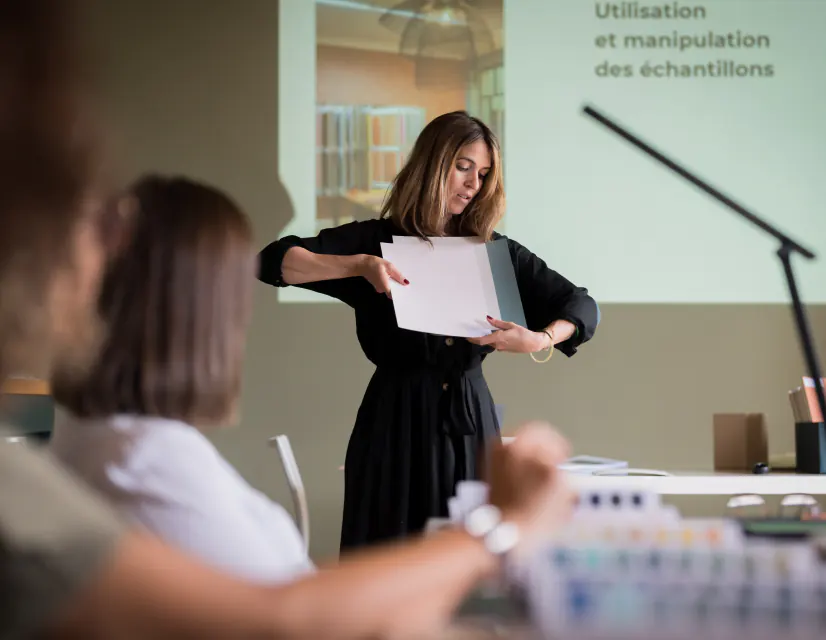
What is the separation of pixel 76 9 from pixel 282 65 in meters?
3.52

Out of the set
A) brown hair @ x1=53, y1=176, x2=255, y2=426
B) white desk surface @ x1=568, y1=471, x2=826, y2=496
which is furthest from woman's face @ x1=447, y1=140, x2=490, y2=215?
brown hair @ x1=53, y1=176, x2=255, y2=426

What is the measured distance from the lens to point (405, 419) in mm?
2043

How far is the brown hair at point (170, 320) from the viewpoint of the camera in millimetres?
777

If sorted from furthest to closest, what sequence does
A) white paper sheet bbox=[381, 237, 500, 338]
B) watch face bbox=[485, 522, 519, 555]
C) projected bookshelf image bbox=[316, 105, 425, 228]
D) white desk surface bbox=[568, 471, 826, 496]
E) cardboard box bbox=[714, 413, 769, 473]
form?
projected bookshelf image bbox=[316, 105, 425, 228] → cardboard box bbox=[714, 413, 769, 473] → white desk surface bbox=[568, 471, 826, 496] → white paper sheet bbox=[381, 237, 500, 338] → watch face bbox=[485, 522, 519, 555]

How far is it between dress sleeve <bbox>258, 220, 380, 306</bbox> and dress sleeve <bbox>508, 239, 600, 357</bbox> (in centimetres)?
34

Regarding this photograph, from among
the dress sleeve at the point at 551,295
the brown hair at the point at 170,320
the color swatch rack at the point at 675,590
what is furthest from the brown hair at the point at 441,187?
the color swatch rack at the point at 675,590

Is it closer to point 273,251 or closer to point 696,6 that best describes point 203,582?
point 273,251

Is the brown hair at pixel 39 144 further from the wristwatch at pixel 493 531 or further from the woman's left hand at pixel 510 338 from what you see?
the woman's left hand at pixel 510 338

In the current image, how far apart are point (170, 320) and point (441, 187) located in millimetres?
1412

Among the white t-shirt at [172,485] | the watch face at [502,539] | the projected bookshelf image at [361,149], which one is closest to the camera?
the watch face at [502,539]

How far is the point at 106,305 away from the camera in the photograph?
30.6 inches

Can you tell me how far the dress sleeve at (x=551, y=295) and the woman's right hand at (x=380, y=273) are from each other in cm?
32

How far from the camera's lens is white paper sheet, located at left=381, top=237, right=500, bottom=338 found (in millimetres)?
1967

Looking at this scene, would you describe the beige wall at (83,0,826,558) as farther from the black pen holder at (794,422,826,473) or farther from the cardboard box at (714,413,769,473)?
the black pen holder at (794,422,826,473)
